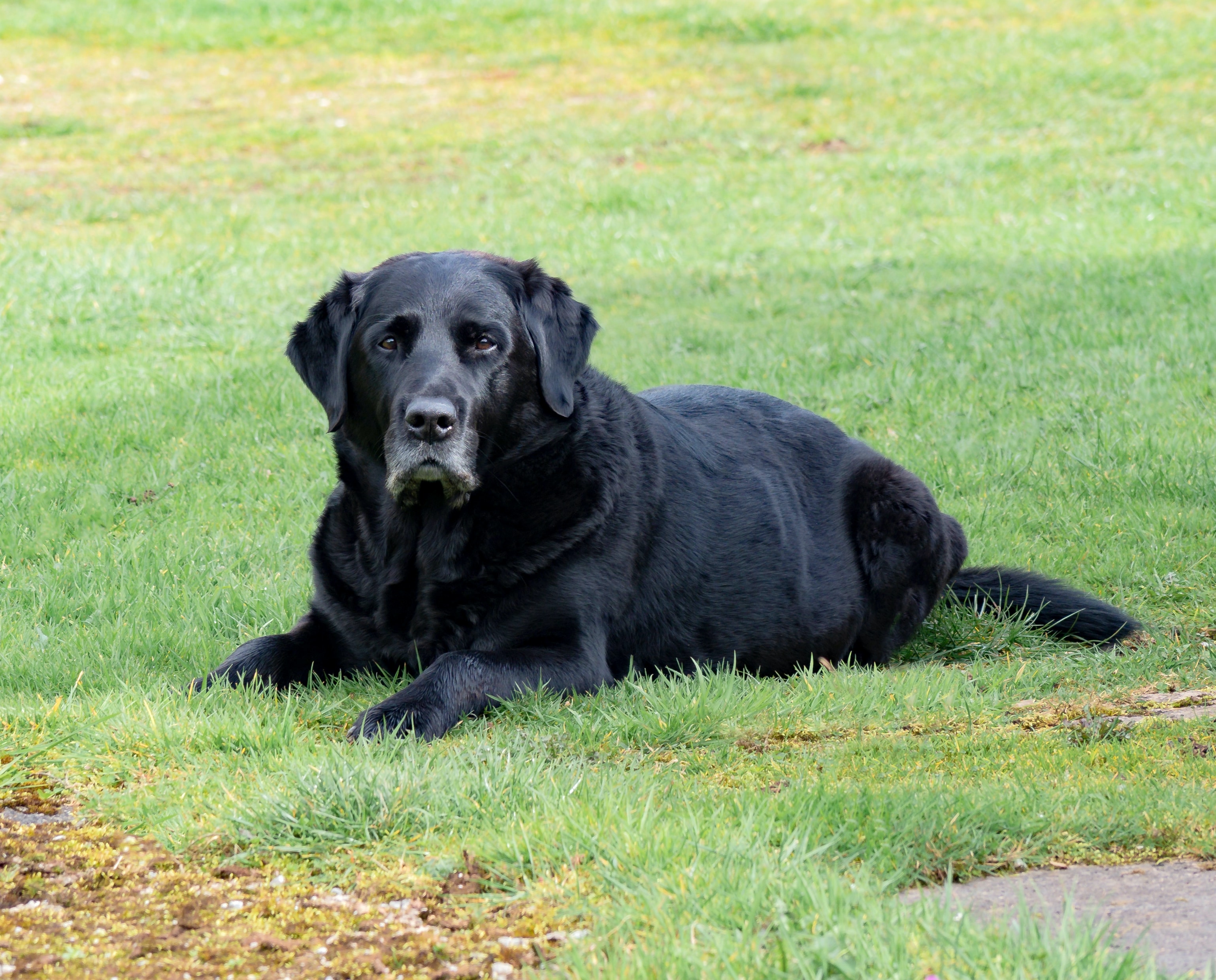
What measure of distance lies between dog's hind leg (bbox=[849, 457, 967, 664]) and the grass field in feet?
0.58

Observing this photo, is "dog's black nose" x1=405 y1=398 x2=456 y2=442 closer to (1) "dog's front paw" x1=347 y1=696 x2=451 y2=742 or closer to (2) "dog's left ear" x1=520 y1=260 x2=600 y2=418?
(2) "dog's left ear" x1=520 y1=260 x2=600 y2=418

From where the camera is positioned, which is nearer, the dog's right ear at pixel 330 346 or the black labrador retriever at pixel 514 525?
the black labrador retriever at pixel 514 525

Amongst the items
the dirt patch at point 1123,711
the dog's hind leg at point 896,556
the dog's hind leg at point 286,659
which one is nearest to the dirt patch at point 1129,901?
the dirt patch at point 1123,711

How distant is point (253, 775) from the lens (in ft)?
11.7

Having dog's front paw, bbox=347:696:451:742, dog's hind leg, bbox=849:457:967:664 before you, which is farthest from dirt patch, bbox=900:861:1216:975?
dog's hind leg, bbox=849:457:967:664

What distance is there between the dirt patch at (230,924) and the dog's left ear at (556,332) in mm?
2231

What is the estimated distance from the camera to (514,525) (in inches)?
189

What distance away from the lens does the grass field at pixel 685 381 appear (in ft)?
10.1

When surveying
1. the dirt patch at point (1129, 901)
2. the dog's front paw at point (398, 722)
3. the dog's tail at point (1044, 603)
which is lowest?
the dog's tail at point (1044, 603)

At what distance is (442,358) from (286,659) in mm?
1220

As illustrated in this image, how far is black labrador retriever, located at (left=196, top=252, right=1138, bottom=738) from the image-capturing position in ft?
15.0

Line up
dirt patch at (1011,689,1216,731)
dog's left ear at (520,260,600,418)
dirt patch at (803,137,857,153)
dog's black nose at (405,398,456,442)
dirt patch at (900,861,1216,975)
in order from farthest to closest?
dirt patch at (803,137,857,153) < dog's left ear at (520,260,600,418) < dog's black nose at (405,398,456,442) < dirt patch at (1011,689,1216,731) < dirt patch at (900,861,1216,975)

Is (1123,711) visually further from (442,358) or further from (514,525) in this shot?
(442,358)

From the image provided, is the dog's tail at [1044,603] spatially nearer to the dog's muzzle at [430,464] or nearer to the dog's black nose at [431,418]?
the dog's muzzle at [430,464]
